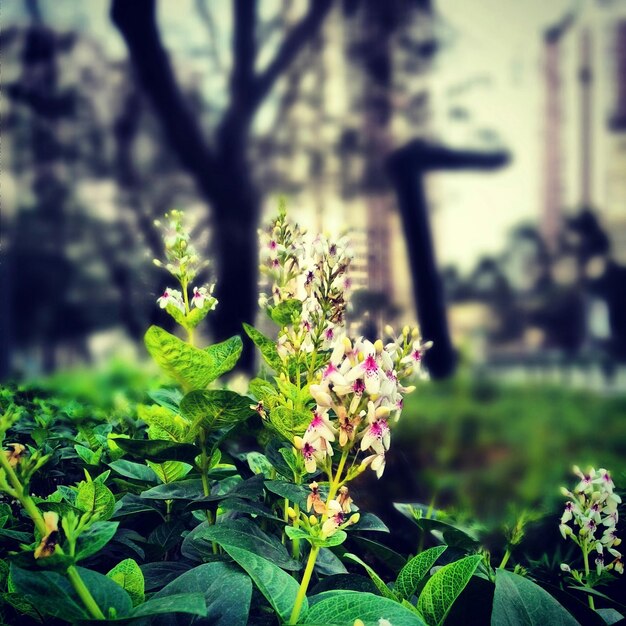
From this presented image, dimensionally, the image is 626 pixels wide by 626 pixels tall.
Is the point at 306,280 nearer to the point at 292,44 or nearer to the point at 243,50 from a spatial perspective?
the point at 243,50

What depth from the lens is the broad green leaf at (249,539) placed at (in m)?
0.70

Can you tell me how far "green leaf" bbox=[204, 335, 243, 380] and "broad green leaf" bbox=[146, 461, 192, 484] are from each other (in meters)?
0.16

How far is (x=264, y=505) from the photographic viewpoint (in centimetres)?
83

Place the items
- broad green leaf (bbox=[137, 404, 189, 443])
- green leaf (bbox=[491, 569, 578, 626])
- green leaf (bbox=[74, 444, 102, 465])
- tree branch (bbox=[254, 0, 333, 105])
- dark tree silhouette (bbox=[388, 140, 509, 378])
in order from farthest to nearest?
tree branch (bbox=[254, 0, 333, 105]) → dark tree silhouette (bbox=[388, 140, 509, 378]) → green leaf (bbox=[74, 444, 102, 465]) → broad green leaf (bbox=[137, 404, 189, 443]) → green leaf (bbox=[491, 569, 578, 626])

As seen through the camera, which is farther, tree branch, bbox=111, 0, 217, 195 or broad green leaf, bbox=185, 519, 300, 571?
tree branch, bbox=111, 0, 217, 195

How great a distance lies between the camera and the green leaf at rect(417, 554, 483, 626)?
2.27ft

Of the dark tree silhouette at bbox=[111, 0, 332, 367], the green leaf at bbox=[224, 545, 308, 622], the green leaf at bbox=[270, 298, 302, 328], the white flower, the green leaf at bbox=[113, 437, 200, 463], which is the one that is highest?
the dark tree silhouette at bbox=[111, 0, 332, 367]

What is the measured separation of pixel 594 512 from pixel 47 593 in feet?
2.41

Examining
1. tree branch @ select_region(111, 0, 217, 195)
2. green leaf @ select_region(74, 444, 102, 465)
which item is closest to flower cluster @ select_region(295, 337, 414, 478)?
green leaf @ select_region(74, 444, 102, 465)

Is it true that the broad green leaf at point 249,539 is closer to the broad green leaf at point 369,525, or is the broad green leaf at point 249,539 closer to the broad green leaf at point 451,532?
the broad green leaf at point 369,525

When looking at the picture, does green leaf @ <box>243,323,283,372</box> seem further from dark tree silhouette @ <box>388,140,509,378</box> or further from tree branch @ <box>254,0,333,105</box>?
tree branch @ <box>254,0,333,105</box>

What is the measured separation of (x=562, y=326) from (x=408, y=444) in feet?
7.21

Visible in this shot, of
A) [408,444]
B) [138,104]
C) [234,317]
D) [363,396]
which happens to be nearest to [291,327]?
[363,396]

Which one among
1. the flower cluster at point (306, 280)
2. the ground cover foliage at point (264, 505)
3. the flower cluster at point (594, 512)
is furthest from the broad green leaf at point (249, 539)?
the flower cluster at point (594, 512)
